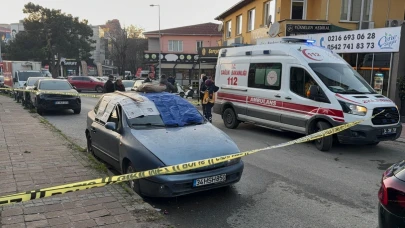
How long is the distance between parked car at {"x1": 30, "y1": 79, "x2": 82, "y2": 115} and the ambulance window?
9.57 metres

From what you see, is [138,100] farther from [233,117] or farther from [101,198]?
[233,117]

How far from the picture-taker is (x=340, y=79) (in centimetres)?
853

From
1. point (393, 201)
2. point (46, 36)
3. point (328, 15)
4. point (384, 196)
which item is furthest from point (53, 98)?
point (46, 36)

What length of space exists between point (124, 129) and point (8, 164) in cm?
229

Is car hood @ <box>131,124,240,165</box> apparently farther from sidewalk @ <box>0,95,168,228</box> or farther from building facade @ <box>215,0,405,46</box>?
building facade @ <box>215,0,405,46</box>

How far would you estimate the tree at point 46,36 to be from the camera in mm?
50219

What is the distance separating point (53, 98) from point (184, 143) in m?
11.1

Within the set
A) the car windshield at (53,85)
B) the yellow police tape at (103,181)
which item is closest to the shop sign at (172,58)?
the car windshield at (53,85)

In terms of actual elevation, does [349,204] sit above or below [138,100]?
below

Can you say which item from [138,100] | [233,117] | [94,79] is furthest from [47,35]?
[138,100]

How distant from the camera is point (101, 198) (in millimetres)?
4426

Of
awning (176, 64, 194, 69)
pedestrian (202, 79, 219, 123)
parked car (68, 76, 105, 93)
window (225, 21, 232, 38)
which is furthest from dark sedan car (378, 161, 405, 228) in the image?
awning (176, 64, 194, 69)

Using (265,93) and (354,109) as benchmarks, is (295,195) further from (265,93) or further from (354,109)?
(265,93)

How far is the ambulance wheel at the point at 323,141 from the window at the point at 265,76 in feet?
5.53
